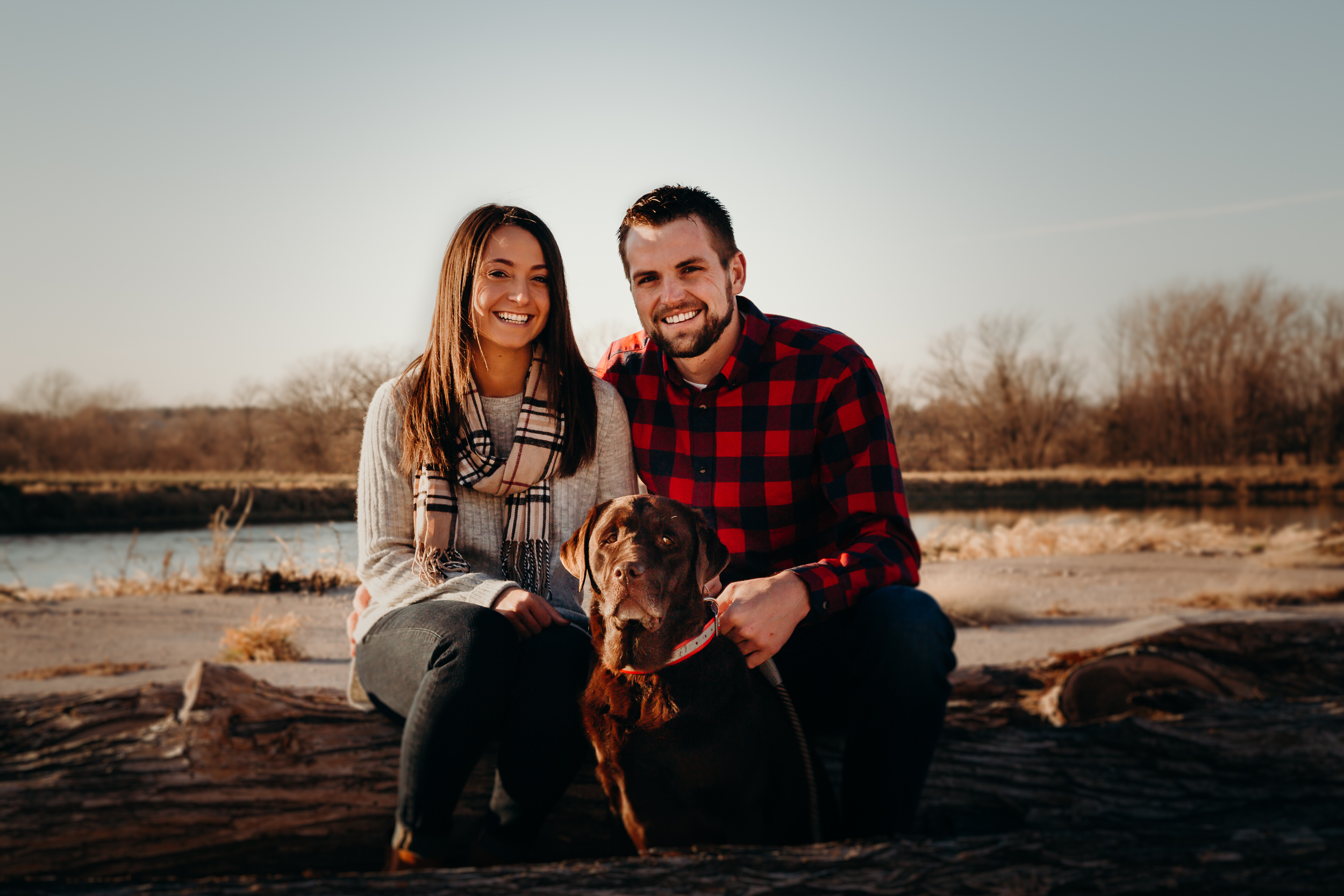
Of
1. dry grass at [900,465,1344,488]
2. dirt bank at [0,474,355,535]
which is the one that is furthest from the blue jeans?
dry grass at [900,465,1344,488]

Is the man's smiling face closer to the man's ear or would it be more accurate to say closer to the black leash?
the man's ear

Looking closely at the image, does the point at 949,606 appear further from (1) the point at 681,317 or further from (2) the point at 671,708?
(2) the point at 671,708

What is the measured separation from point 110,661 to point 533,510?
231 inches

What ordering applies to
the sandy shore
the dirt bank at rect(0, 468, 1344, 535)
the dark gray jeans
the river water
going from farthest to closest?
the dirt bank at rect(0, 468, 1344, 535)
the river water
the sandy shore
the dark gray jeans

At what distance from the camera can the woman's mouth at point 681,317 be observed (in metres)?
2.63

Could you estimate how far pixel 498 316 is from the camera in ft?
7.80

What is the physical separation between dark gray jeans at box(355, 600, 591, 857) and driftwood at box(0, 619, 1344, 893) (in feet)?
0.85

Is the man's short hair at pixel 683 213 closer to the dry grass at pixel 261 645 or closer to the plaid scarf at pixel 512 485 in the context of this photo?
the plaid scarf at pixel 512 485

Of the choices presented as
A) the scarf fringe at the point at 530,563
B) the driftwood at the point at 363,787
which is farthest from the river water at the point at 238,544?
the scarf fringe at the point at 530,563

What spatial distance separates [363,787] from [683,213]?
224 cm

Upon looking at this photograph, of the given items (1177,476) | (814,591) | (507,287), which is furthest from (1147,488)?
(507,287)

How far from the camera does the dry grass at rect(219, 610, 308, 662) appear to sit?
5.91 metres

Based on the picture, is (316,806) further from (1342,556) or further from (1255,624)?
(1342,556)

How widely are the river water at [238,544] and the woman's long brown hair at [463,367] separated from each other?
688 cm
